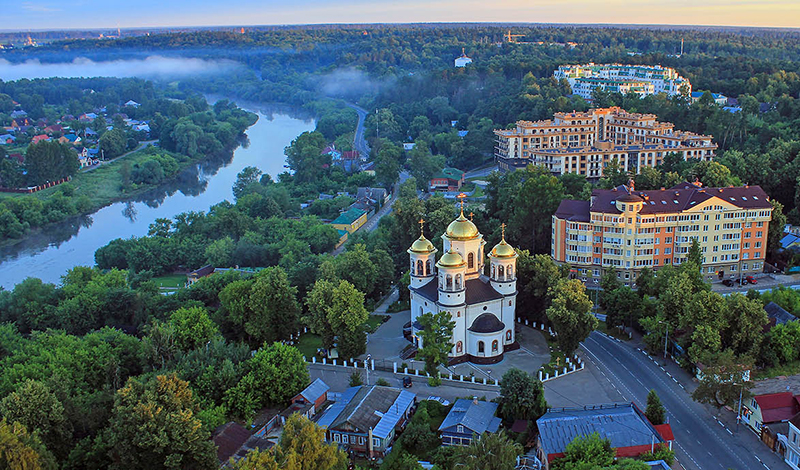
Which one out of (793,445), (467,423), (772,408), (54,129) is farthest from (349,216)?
(54,129)

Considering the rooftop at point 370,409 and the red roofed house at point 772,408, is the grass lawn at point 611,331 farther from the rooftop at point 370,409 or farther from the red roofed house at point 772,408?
the rooftop at point 370,409

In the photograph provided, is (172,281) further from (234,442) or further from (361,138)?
(361,138)

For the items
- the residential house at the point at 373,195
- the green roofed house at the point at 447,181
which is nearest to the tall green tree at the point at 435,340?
the residential house at the point at 373,195

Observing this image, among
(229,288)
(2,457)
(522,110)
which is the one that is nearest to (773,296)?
(229,288)

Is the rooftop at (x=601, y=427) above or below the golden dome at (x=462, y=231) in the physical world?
below

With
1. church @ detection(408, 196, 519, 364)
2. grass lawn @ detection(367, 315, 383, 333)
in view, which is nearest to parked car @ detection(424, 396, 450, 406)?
church @ detection(408, 196, 519, 364)

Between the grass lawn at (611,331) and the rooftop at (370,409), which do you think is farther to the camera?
the grass lawn at (611,331)

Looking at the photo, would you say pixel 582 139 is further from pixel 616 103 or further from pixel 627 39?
pixel 627 39
